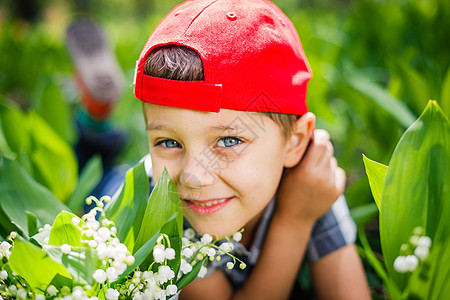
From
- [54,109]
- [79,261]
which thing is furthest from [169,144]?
[54,109]

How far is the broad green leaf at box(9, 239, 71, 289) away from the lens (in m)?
0.66

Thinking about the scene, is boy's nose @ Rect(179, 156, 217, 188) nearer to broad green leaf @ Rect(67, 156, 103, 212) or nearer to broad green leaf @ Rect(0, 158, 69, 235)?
broad green leaf @ Rect(0, 158, 69, 235)

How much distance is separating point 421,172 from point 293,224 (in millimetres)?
511

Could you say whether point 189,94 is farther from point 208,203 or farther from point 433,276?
point 433,276

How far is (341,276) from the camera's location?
1.23 meters

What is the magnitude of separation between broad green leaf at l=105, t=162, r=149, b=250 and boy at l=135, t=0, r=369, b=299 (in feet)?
0.28

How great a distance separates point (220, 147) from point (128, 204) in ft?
0.80

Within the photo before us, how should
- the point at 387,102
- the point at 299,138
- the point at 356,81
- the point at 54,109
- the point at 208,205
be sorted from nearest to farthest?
the point at 208,205 → the point at 299,138 → the point at 387,102 → the point at 356,81 → the point at 54,109

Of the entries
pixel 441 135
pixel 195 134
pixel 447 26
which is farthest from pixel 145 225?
pixel 447 26

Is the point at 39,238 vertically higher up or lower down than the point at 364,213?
higher up

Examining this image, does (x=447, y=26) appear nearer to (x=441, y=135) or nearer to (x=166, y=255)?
(x=441, y=135)

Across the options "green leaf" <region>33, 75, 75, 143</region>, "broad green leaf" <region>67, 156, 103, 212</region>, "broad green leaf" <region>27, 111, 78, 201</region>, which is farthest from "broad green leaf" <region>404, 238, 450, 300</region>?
"green leaf" <region>33, 75, 75, 143</region>

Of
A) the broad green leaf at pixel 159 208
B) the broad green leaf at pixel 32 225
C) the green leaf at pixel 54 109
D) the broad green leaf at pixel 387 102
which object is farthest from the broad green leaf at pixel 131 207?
the green leaf at pixel 54 109

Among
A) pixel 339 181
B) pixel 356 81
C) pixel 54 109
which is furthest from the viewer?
pixel 54 109
